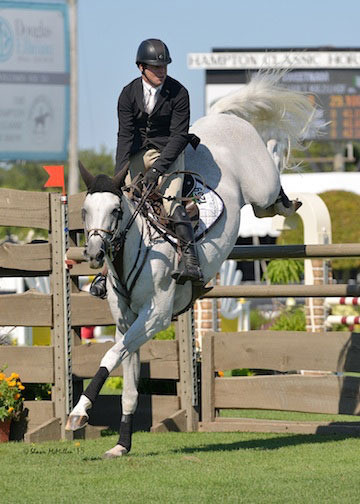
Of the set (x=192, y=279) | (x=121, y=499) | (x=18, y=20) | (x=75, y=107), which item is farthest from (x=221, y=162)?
→ (x=18, y=20)

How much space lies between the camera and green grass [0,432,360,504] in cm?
542

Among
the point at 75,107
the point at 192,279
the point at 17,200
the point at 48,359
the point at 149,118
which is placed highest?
the point at 75,107

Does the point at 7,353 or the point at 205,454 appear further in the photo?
the point at 7,353

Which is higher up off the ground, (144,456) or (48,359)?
(48,359)

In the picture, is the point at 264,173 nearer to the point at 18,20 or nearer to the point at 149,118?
the point at 149,118

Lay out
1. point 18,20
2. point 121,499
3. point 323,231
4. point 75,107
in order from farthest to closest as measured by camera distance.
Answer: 1. point 18,20
2. point 75,107
3. point 323,231
4. point 121,499

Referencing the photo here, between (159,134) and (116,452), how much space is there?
217 cm

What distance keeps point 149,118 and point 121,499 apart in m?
2.87

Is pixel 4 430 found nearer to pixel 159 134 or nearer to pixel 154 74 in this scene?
pixel 159 134

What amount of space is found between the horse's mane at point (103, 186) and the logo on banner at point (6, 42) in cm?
3066

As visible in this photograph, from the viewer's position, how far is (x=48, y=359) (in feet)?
26.6

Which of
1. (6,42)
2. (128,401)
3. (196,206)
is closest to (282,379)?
(128,401)

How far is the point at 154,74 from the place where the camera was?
23.3ft

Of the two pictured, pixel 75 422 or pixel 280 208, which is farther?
pixel 280 208
